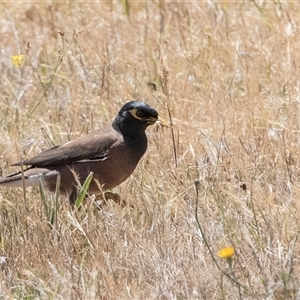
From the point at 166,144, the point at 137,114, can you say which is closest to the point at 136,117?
the point at 137,114

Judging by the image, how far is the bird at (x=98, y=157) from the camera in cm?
558

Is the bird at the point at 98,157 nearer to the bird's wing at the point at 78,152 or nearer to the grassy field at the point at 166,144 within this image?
the bird's wing at the point at 78,152

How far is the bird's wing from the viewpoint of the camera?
5676 millimetres

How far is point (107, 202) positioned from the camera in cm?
533

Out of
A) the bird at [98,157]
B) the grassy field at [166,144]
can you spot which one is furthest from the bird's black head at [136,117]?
the grassy field at [166,144]

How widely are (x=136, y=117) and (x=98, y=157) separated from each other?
12.3 inches

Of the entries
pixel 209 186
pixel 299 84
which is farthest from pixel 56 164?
pixel 299 84

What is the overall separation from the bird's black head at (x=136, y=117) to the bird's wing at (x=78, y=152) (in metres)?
0.08

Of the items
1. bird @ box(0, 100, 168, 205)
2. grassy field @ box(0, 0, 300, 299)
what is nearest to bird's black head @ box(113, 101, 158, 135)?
bird @ box(0, 100, 168, 205)

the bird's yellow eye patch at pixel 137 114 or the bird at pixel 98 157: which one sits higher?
the bird's yellow eye patch at pixel 137 114

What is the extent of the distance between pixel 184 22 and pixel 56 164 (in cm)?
225

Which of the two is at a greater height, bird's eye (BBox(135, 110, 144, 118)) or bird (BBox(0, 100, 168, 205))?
bird's eye (BBox(135, 110, 144, 118))

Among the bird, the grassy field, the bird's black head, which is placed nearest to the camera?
the grassy field

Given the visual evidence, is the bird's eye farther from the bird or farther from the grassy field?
the grassy field
